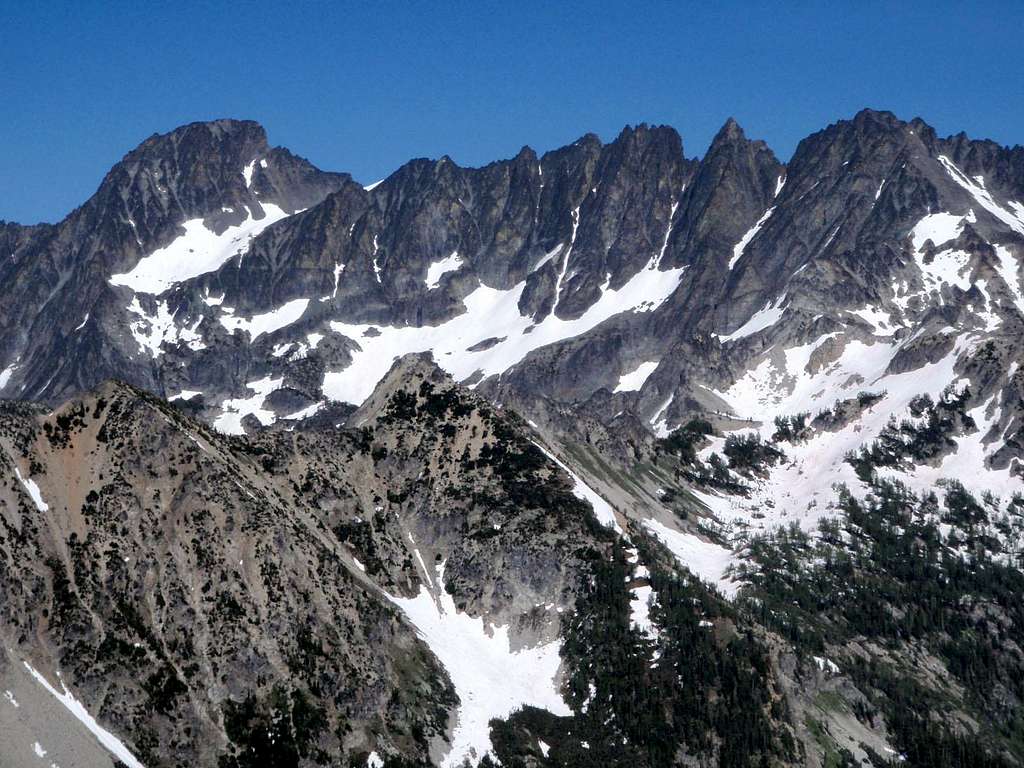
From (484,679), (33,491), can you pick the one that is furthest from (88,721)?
(484,679)

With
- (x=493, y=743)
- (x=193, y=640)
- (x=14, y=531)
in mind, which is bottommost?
(x=493, y=743)

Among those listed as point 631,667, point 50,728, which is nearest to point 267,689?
point 50,728

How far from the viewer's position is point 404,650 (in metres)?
182

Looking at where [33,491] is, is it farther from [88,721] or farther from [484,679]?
[484,679]

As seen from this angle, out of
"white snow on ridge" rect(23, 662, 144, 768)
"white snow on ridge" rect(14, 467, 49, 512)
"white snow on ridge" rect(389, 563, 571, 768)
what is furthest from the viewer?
"white snow on ridge" rect(389, 563, 571, 768)

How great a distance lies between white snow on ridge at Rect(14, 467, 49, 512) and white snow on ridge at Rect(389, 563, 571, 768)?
179ft

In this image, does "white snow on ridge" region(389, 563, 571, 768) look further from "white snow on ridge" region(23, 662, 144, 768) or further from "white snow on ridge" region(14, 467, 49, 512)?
"white snow on ridge" region(14, 467, 49, 512)

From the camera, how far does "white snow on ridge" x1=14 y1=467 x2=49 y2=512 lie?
159875mm

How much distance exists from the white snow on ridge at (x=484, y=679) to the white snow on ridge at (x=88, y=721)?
4061 cm

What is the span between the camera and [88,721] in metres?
139

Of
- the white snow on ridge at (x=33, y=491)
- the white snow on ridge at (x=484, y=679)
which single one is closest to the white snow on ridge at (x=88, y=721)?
the white snow on ridge at (x=33, y=491)

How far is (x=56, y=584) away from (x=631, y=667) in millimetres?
79739

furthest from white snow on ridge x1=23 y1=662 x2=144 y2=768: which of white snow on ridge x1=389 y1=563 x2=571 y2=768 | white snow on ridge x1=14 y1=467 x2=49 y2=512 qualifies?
white snow on ridge x1=389 y1=563 x2=571 y2=768

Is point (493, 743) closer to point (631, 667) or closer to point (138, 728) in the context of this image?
point (631, 667)
